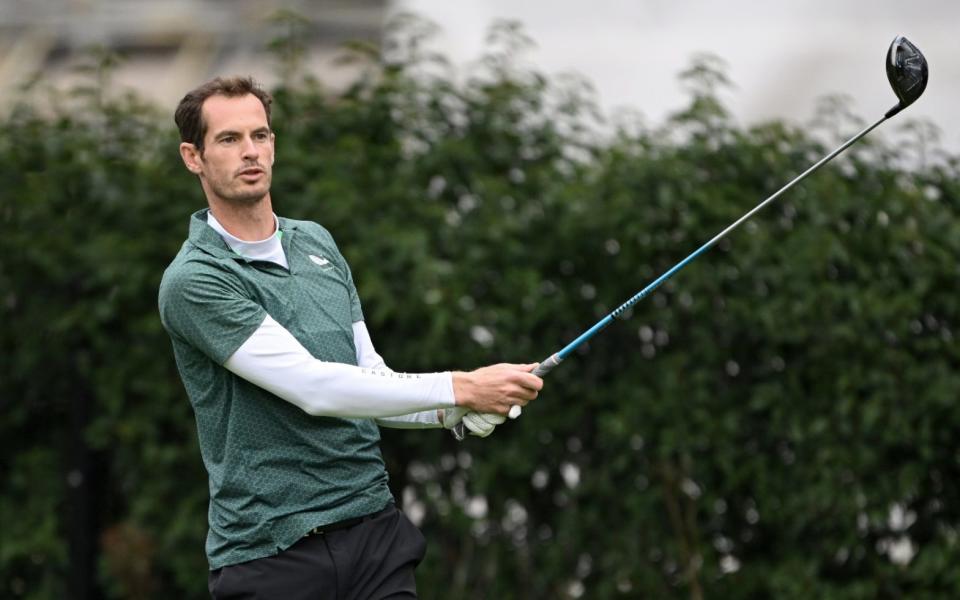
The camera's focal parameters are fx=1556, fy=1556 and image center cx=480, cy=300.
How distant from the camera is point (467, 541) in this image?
227 inches

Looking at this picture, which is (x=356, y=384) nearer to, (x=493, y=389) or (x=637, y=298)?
(x=493, y=389)

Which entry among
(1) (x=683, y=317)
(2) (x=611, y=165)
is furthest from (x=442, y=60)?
(1) (x=683, y=317)

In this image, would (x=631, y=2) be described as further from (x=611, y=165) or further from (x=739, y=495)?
(x=739, y=495)

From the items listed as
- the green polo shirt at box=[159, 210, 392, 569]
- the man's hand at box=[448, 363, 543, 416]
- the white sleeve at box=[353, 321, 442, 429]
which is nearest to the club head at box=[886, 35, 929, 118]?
the man's hand at box=[448, 363, 543, 416]

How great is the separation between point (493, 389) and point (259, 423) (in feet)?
1.61

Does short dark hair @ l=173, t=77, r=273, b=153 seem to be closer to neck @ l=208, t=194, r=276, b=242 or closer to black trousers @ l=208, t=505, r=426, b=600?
neck @ l=208, t=194, r=276, b=242

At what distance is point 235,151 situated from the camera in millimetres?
3266

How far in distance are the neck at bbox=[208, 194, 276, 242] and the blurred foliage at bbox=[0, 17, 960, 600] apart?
2.07 meters

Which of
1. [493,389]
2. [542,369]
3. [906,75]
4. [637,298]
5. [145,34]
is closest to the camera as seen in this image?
[493,389]

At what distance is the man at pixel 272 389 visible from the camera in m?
3.14

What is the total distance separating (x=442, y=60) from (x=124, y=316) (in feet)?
5.03

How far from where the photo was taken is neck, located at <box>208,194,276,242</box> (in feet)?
10.8

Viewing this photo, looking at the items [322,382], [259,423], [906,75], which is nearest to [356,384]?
[322,382]

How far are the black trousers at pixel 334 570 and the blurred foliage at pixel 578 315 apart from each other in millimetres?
2010
